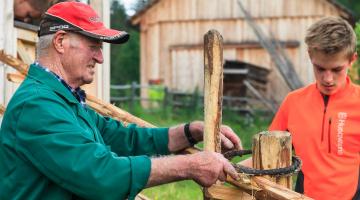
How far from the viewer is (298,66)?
70.1 ft

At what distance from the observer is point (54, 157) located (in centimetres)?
265

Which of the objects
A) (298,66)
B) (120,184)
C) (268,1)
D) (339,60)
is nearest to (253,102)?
(298,66)

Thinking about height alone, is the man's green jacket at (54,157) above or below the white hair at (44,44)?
below

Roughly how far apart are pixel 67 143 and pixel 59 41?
57 centimetres

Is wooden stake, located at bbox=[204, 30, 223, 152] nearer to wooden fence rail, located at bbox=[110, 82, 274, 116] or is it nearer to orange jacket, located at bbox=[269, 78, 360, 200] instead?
orange jacket, located at bbox=[269, 78, 360, 200]

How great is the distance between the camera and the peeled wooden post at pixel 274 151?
3100mm

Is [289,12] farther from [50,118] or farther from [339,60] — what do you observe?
[50,118]

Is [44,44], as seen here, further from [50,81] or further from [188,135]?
[188,135]

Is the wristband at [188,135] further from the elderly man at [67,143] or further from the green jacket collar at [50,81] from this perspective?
the green jacket collar at [50,81]

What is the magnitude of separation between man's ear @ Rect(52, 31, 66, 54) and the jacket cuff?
64 centimetres

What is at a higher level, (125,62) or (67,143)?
(125,62)

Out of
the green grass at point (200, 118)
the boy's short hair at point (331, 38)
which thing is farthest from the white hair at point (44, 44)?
the green grass at point (200, 118)

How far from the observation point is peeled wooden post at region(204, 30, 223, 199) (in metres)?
3.00

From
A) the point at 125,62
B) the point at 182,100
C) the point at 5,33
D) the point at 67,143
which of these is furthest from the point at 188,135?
the point at 125,62
